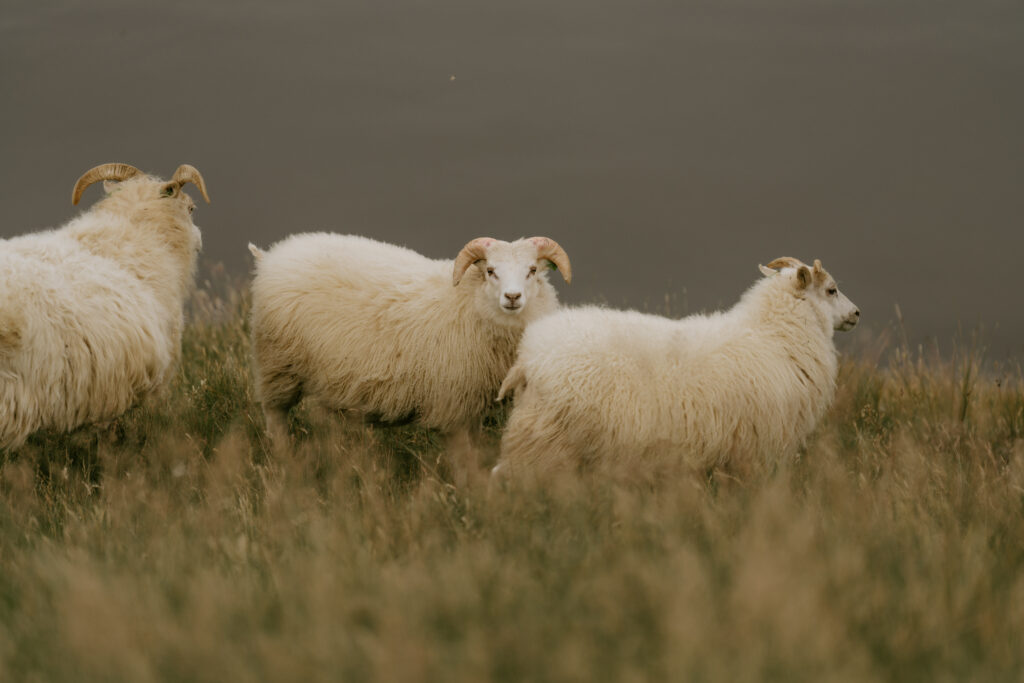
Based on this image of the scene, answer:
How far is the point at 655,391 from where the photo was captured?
5.37 metres

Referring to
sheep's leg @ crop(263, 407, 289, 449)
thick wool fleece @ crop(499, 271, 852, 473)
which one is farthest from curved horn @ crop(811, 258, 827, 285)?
sheep's leg @ crop(263, 407, 289, 449)

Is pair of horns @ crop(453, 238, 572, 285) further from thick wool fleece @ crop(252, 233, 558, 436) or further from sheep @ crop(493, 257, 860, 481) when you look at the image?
sheep @ crop(493, 257, 860, 481)

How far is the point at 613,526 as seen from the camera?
4.35 m

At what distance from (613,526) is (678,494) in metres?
0.48

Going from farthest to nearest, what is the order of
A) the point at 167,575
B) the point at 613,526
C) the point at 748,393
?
the point at 748,393
the point at 613,526
the point at 167,575

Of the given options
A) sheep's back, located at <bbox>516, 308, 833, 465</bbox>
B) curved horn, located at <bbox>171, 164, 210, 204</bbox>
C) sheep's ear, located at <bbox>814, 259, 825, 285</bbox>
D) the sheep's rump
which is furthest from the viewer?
curved horn, located at <bbox>171, 164, 210, 204</bbox>

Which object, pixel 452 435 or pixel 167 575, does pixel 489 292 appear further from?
pixel 167 575

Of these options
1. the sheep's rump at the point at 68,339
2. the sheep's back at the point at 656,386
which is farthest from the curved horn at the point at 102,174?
the sheep's back at the point at 656,386

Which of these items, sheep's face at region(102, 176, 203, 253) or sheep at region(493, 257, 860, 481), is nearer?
sheep at region(493, 257, 860, 481)

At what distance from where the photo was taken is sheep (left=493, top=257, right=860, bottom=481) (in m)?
5.32

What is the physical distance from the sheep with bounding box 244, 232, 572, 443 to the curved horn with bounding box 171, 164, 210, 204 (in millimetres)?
725

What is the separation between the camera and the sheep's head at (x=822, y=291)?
6.09 m

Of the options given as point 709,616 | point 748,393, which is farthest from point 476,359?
point 709,616

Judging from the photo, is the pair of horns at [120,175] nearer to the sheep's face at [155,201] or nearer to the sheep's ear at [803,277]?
the sheep's face at [155,201]
